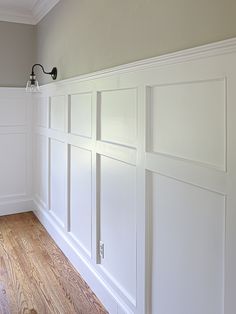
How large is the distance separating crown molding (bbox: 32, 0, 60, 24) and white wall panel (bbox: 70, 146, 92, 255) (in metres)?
1.46

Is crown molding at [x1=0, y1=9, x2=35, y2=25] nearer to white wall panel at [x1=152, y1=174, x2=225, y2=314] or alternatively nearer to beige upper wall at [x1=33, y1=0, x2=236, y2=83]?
beige upper wall at [x1=33, y1=0, x2=236, y2=83]

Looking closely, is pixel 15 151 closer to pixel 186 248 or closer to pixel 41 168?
pixel 41 168

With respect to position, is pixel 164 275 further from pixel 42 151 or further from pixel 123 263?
pixel 42 151

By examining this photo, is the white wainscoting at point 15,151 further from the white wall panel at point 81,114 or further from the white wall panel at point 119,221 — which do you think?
the white wall panel at point 119,221

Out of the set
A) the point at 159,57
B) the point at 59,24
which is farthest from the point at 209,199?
the point at 59,24

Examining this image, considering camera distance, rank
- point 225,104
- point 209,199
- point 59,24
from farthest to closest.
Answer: point 59,24 < point 209,199 < point 225,104

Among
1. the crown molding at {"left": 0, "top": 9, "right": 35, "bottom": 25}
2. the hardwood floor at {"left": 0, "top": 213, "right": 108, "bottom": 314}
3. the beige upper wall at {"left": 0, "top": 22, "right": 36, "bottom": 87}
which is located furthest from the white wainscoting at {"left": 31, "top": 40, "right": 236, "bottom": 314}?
the crown molding at {"left": 0, "top": 9, "right": 35, "bottom": 25}

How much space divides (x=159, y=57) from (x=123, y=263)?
1149 mm

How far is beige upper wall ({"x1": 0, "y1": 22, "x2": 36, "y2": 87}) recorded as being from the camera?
371 centimetres

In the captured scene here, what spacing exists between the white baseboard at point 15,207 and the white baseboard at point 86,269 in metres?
0.59

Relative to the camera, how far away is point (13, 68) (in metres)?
3.78

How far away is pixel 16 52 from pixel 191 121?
3.01 m

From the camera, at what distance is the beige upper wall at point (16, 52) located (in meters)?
3.71

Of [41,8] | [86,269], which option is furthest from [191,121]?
[41,8]
